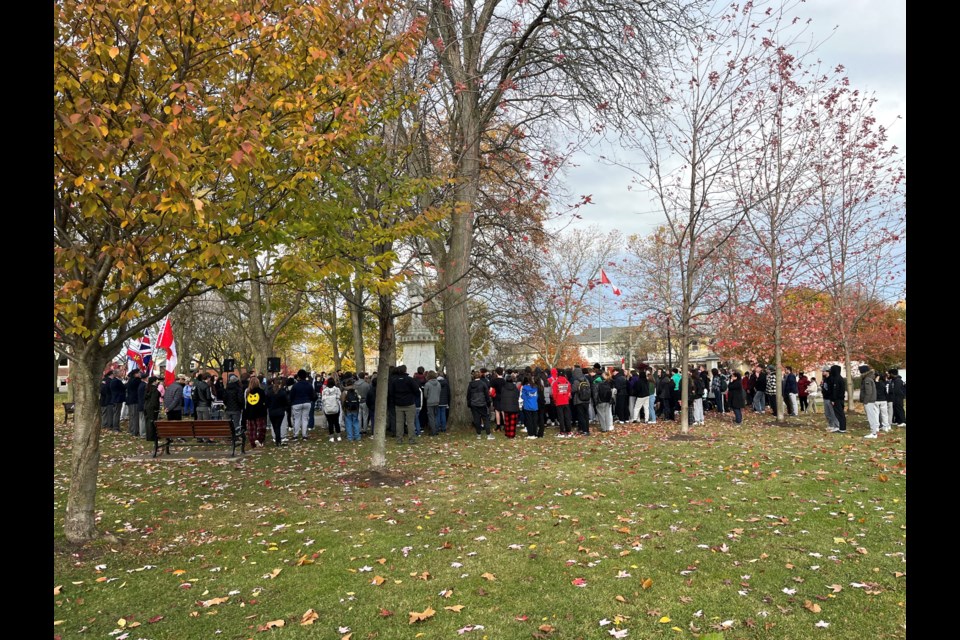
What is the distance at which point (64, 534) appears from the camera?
274 inches

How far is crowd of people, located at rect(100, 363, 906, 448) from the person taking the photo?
1491 centimetres

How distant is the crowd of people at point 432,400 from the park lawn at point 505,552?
3718 mm

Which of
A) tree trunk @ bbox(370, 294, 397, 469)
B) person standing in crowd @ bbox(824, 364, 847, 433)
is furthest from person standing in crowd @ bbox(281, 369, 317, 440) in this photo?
person standing in crowd @ bbox(824, 364, 847, 433)

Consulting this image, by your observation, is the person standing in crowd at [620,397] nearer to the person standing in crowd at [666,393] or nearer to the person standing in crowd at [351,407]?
the person standing in crowd at [666,393]

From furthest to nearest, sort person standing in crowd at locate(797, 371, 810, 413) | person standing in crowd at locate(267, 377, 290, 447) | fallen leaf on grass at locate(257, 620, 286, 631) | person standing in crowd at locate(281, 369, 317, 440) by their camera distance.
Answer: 1. person standing in crowd at locate(797, 371, 810, 413)
2. person standing in crowd at locate(281, 369, 317, 440)
3. person standing in crowd at locate(267, 377, 290, 447)
4. fallen leaf on grass at locate(257, 620, 286, 631)

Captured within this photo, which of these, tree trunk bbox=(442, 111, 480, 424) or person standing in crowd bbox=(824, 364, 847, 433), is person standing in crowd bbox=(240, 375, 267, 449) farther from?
person standing in crowd bbox=(824, 364, 847, 433)

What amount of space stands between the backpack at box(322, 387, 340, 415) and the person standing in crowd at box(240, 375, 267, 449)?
5.51 ft

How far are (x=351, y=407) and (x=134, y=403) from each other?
7602 millimetres

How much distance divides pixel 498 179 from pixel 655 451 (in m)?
10.3

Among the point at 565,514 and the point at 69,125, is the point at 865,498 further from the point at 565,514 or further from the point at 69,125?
the point at 69,125

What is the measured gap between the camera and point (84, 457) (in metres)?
6.97

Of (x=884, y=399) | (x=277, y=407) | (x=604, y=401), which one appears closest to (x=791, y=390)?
(x=884, y=399)
